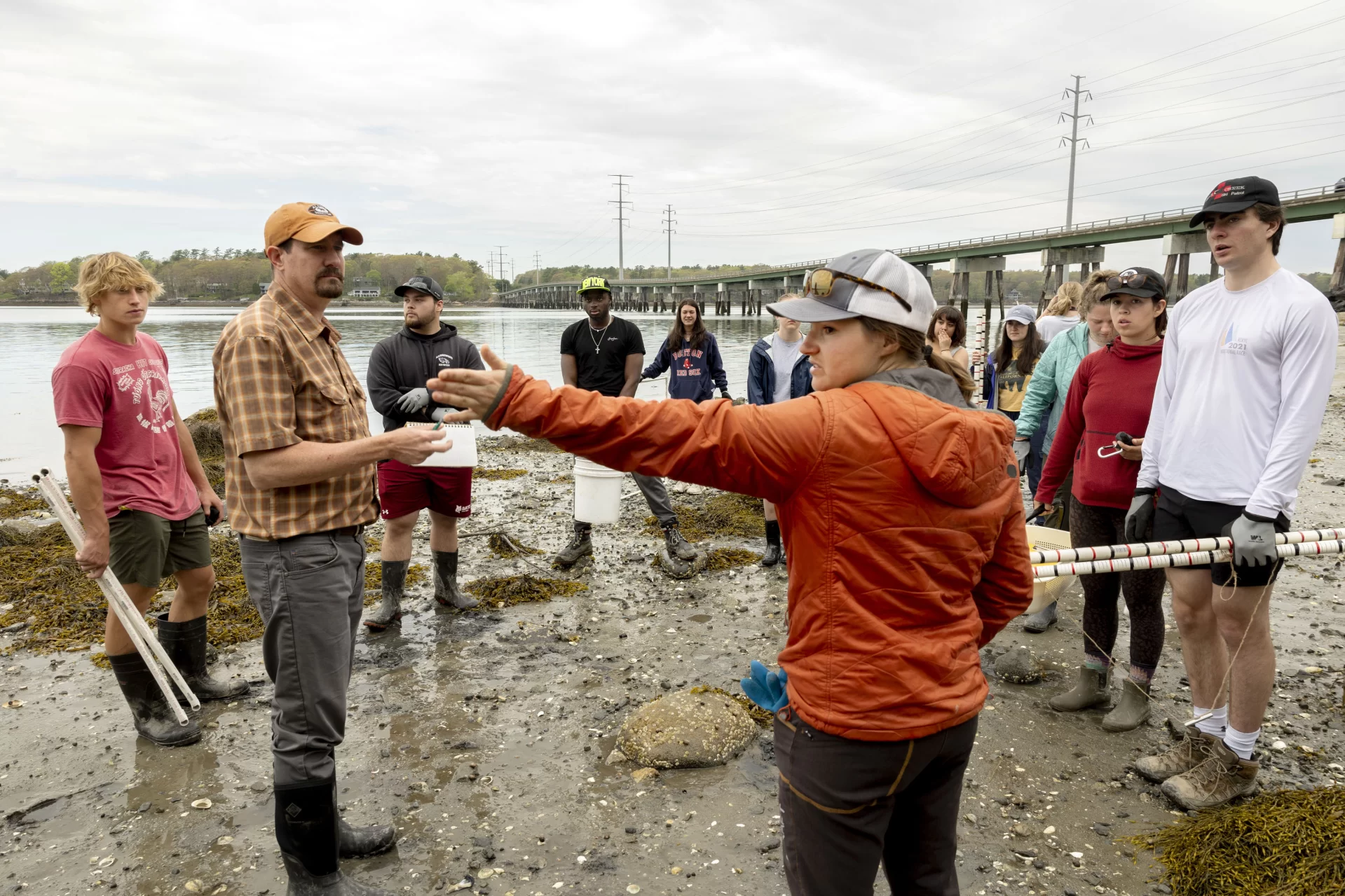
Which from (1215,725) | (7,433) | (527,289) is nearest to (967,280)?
(7,433)

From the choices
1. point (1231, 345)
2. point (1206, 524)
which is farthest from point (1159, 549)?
point (1231, 345)

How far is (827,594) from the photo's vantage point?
186 centimetres

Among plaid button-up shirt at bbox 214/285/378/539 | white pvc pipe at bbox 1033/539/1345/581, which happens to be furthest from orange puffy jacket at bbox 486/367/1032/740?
white pvc pipe at bbox 1033/539/1345/581

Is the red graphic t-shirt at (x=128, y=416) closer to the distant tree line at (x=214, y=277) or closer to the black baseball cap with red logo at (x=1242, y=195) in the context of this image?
the black baseball cap with red logo at (x=1242, y=195)

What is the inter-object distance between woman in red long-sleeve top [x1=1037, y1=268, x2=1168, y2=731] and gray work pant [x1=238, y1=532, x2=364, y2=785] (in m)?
3.55

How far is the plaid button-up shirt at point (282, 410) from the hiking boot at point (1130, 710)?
3.84 m

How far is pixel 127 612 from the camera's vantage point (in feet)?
13.2

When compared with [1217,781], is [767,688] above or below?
above

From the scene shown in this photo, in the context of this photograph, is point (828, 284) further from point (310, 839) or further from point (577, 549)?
point (577, 549)

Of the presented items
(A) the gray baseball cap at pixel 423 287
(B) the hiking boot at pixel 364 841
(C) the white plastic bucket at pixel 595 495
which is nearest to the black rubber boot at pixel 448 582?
(C) the white plastic bucket at pixel 595 495

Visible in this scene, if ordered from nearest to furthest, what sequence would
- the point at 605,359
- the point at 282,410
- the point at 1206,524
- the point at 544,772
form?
1. the point at 282,410
2. the point at 1206,524
3. the point at 544,772
4. the point at 605,359

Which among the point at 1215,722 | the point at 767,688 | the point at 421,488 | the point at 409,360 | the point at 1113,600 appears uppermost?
the point at 409,360

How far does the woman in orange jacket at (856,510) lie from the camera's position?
5.75ft

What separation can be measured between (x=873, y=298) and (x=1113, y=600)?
11.4ft
